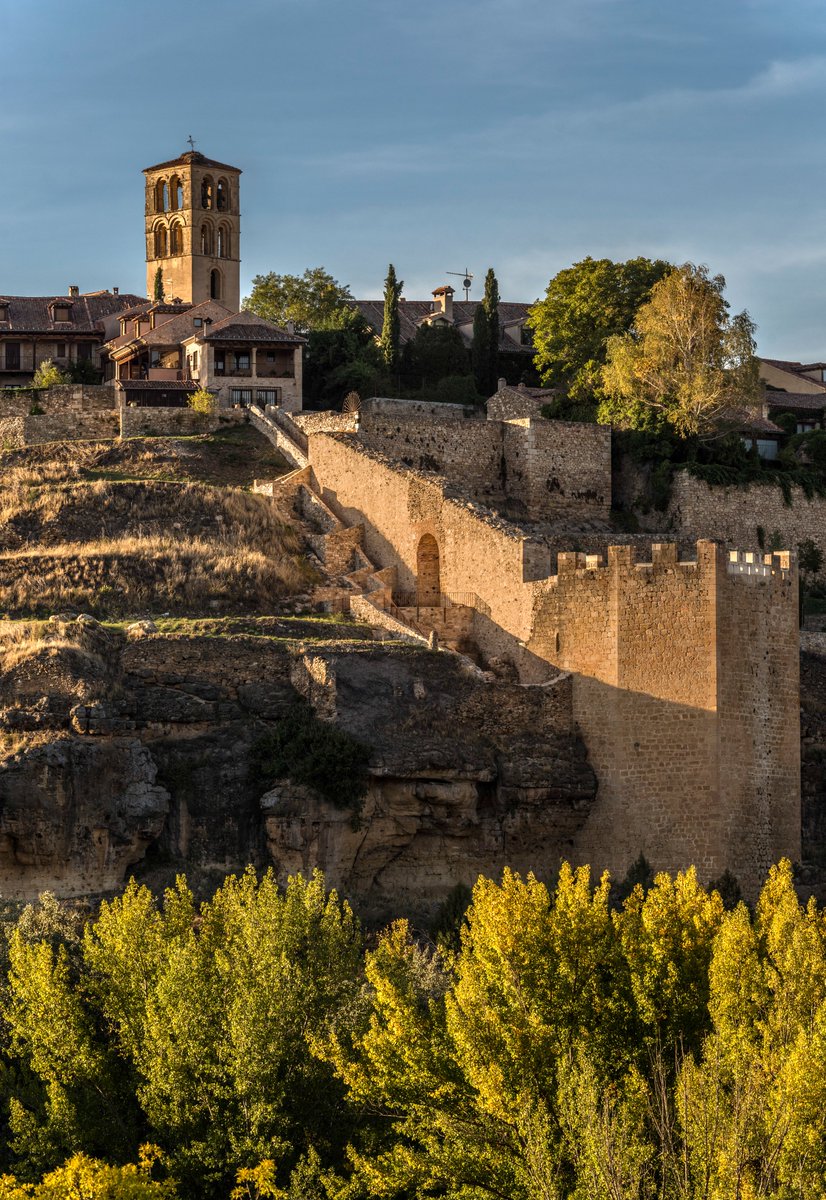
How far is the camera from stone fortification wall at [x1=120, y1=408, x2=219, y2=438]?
234ft

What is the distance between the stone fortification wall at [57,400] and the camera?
7244cm

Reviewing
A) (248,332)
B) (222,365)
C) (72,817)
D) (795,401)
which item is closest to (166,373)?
(222,365)

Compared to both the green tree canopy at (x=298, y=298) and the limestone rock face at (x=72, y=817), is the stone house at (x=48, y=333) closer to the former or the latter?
the green tree canopy at (x=298, y=298)

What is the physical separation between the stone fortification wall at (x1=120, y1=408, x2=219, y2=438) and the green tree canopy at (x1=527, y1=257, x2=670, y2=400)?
1118 cm

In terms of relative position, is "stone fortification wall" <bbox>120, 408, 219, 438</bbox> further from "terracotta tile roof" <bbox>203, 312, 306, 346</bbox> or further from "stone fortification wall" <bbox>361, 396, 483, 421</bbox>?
"stone fortification wall" <bbox>361, 396, 483, 421</bbox>

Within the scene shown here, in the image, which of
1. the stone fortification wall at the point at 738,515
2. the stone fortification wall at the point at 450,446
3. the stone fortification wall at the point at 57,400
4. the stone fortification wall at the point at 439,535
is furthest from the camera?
the stone fortification wall at the point at 57,400

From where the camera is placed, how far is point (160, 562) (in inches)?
2368

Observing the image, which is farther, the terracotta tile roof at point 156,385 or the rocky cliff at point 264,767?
the terracotta tile roof at point 156,385

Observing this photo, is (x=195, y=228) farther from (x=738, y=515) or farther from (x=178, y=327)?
(x=738, y=515)

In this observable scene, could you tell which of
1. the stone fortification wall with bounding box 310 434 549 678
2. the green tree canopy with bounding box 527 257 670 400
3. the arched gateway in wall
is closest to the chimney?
the green tree canopy with bounding box 527 257 670 400

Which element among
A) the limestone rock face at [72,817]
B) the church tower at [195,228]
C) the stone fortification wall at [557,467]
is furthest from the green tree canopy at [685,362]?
the limestone rock face at [72,817]

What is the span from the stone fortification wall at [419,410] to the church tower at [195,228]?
584 inches

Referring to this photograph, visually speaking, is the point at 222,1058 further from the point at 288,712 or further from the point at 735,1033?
the point at 288,712

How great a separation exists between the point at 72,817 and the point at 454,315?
138ft
